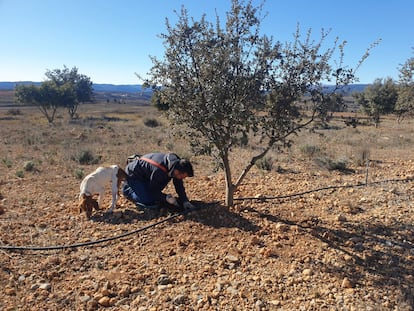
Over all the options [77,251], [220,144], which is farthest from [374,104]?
[77,251]

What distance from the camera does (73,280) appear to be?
3.98 meters

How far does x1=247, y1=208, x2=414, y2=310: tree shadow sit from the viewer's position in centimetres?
376

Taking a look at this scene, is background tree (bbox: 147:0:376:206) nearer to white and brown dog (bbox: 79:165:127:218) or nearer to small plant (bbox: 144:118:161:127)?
white and brown dog (bbox: 79:165:127:218)

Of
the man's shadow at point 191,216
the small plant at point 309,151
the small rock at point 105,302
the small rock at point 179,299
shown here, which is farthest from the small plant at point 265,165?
the small rock at point 105,302

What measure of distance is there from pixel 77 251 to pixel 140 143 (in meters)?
12.0

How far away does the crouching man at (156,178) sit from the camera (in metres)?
5.36

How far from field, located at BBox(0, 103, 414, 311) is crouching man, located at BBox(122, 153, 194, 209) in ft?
0.92

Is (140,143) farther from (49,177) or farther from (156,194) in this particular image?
(156,194)

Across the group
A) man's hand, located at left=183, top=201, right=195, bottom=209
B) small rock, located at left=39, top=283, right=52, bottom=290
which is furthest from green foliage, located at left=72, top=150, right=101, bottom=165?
small rock, located at left=39, top=283, right=52, bottom=290

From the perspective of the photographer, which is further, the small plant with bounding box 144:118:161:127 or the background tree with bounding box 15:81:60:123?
the background tree with bounding box 15:81:60:123

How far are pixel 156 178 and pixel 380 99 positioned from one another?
2854cm

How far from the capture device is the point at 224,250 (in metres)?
4.45

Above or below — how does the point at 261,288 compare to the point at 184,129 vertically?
below

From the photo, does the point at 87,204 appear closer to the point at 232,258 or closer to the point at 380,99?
the point at 232,258
